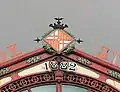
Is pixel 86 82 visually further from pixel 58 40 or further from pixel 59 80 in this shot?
pixel 58 40

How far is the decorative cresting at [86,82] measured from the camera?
21016 millimetres

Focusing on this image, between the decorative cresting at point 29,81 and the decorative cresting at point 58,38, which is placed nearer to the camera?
the decorative cresting at point 29,81

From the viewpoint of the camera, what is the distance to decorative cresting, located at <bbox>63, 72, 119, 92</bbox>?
2102cm

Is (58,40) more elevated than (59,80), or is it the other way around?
(58,40)

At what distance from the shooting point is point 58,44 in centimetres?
2142

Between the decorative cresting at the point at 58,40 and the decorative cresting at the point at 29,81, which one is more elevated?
the decorative cresting at the point at 58,40

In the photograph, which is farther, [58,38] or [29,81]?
[58,38]

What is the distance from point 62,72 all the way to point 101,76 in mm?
1132

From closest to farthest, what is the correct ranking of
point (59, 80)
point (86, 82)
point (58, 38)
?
point (59, 80) < point (86, 82) < point (58, 38)

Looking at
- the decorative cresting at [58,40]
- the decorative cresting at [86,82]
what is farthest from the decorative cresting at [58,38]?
the decorative cresting at [86,82]

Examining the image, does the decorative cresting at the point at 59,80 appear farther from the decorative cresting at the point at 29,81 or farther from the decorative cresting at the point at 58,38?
the decorative cresting at the point at 58,38

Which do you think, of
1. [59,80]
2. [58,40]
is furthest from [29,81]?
[58,40]

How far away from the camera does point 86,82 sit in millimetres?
21047

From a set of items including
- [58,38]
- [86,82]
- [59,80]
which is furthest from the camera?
[58,38]
